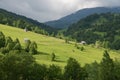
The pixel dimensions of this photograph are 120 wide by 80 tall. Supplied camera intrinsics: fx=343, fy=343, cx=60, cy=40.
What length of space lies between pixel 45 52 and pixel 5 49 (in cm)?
3469

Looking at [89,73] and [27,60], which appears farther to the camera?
[89,73]

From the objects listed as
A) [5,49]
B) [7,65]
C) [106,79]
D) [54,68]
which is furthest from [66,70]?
[5,49]

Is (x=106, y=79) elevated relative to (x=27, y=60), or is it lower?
lower

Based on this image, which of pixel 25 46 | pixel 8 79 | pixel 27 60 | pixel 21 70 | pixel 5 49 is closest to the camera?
pixel 8 79

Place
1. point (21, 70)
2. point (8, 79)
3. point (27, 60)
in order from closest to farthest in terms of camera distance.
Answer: point (8, 79) → point (21, 70) → point (27, 60)

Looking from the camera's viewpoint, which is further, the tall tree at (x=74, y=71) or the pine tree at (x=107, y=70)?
the pine tree at (x=107, y=70)

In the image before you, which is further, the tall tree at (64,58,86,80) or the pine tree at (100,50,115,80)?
the pine tree at (100,50,115,80)

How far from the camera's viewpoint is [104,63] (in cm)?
13462

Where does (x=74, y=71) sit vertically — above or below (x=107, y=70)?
above

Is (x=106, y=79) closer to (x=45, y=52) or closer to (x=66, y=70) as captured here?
(x=66, y=70)

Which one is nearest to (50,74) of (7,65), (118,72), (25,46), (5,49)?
(7,65)

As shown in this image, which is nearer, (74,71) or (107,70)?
(74,71)

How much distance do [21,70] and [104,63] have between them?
39.2 m

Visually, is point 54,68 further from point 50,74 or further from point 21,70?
point 21,70
